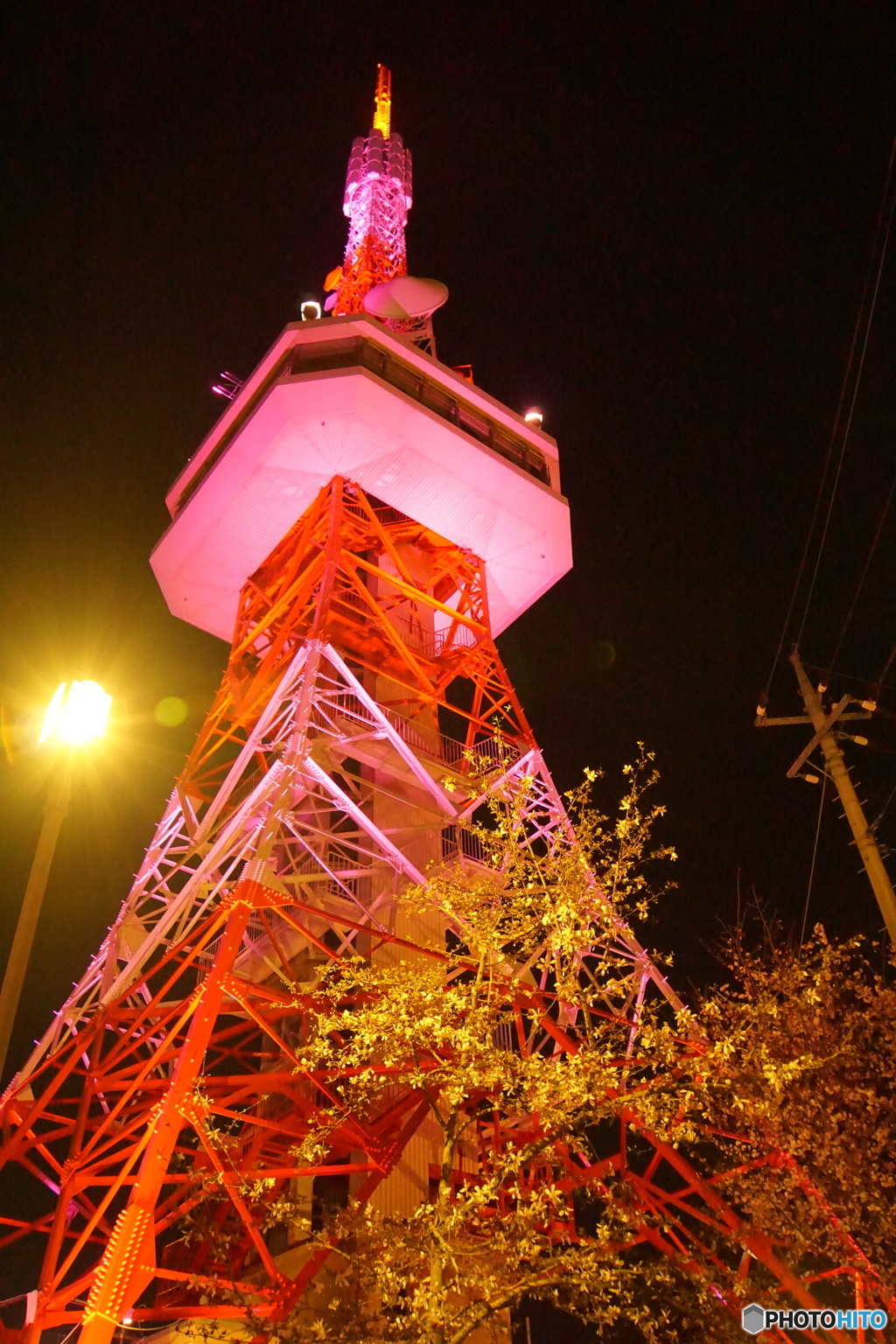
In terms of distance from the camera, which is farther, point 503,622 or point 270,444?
point 503,622

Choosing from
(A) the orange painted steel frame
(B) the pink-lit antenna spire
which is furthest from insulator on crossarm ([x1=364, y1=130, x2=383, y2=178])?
(A) the orange painted steel frame

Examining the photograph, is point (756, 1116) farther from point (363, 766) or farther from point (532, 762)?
point (363, 766)

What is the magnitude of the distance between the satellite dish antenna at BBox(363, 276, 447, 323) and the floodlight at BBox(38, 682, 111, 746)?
17559 mm

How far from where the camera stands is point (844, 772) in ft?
39.3

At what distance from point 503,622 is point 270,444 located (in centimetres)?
774

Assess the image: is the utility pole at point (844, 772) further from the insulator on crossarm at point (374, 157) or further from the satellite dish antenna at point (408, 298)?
the insulator on crossarm at point (374, 157)

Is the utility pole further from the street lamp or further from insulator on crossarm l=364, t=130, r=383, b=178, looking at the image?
insulator on crossarm l=364, t=130, r=383, b=178

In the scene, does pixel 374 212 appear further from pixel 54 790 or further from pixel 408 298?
pixel 54 790

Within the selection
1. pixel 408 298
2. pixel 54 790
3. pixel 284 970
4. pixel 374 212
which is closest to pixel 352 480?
pixel 408 298

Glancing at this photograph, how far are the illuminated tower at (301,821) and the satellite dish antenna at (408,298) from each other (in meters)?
2.35

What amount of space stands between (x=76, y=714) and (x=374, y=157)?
27.3 metres

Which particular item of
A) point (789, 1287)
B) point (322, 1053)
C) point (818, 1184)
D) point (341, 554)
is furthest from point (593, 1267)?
point (341, 554)

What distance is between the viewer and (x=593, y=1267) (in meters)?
8.52

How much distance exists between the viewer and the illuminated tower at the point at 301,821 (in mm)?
12102
